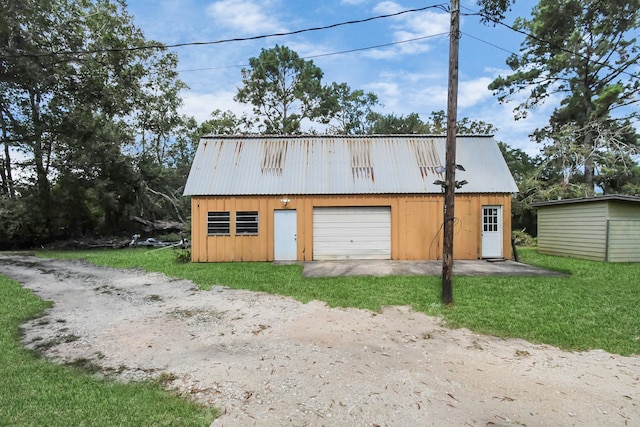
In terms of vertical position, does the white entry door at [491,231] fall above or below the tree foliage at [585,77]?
below

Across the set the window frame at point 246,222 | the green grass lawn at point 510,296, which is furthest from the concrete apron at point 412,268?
the window frame at point 246,222

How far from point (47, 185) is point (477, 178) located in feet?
76.6

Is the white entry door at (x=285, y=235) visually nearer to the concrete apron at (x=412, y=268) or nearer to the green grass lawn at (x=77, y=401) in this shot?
the concrete apron at (x=412, y=268)

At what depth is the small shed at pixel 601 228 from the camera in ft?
42.1

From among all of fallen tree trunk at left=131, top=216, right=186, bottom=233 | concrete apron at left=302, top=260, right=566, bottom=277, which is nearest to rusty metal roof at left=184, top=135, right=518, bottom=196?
concrete apron at left=302, top=260, right=566, bottom=277

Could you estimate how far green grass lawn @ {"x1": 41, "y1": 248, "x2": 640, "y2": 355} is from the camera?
5.25 metres

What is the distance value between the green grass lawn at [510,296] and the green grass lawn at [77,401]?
393 centimetres

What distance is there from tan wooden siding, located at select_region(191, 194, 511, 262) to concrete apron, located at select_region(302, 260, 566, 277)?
85 cm

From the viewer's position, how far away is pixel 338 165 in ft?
46.1

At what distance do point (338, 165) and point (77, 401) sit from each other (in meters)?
11.8

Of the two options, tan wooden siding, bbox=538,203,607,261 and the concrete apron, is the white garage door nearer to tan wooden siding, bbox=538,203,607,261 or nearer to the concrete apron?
the concrete apron

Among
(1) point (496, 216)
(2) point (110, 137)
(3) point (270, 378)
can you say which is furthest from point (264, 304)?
(2) point (110, 137)

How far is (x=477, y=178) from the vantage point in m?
13.5

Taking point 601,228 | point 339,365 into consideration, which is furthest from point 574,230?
point 339,365
